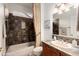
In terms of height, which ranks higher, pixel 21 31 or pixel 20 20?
pixel 20 20

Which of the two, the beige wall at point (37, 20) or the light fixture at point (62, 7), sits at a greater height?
the light fixture at point (62, 7)

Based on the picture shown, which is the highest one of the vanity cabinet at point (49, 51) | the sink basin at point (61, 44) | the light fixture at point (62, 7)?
the light fixture at point (62, 7)

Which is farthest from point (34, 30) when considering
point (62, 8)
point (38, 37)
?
point (62, 8)

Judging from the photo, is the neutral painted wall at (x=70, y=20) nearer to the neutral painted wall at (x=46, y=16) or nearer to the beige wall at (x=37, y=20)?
the neutral painted wall at (x=46, y=16)

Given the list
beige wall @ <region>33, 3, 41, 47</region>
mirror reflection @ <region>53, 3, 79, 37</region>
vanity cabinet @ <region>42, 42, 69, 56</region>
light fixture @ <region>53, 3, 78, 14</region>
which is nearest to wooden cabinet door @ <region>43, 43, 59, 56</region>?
vanity cabinet @ <region>42, 42, 69, 56</region>

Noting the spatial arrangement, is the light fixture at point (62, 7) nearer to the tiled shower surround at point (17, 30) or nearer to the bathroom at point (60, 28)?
the bathroom at point (60, 28)

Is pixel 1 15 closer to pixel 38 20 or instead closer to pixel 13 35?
pixel 13 35

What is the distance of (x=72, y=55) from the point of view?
1709 millimetres

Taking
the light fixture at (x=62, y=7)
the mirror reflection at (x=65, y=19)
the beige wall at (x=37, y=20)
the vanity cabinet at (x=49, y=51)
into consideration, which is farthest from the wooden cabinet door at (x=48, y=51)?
the light fixture at (x=62, y=7)

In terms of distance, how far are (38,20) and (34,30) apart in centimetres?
14

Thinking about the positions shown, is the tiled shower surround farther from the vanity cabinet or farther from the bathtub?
the vanity cabinet

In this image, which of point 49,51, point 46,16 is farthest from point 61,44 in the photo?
point 46,16

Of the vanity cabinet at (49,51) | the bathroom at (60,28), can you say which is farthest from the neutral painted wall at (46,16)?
the vanity cabinet at (49,51)

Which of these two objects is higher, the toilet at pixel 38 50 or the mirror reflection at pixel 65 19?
the mirror reflection at pixel 65 19
